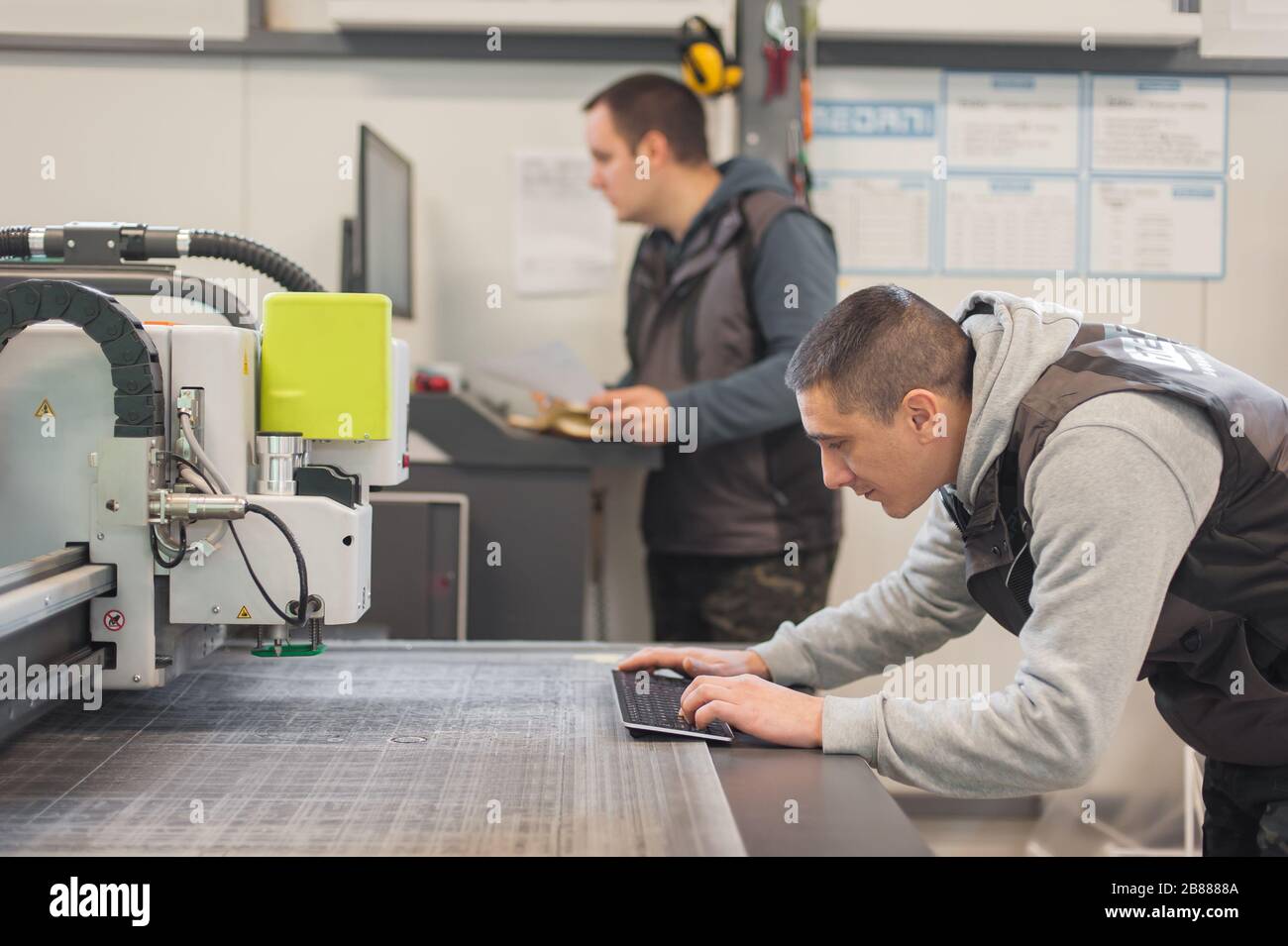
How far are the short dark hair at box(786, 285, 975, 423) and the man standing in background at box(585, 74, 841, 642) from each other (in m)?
0.92

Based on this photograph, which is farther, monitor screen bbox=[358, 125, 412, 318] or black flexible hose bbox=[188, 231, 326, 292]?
monitor screen bbox=[358, 125, 412, 318]

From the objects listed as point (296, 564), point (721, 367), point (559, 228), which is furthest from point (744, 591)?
point (296, 564)

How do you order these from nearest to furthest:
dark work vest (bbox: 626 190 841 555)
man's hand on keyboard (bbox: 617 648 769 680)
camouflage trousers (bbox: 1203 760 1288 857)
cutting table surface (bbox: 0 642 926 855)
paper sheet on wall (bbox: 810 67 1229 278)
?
cutting table surface (bbox: 0 642 926 855) < camouflage trousers (bbox: 1203 760 1288 857) < man's hand on keyboard (bbox: 617 648 769 680) < dark work vest (bbox: 626 190 841 555) < paper sheet on wall (bbox: 810 67 1229 278)

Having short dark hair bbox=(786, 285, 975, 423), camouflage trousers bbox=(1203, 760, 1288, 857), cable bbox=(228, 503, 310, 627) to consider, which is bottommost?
camouflage trousers bbox=(1203, 760, 1288, 857)

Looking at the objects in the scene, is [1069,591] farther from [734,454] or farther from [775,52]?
[775,52]

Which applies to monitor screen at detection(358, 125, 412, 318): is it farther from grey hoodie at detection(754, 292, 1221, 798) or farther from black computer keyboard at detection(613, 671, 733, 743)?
grey hoodie at detection(754, 292, 1221, 798)

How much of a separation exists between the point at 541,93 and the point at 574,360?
100 centimetres

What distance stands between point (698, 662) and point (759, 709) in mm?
236

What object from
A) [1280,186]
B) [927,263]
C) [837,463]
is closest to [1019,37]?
[927,263]

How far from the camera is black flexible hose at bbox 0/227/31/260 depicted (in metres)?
1.26

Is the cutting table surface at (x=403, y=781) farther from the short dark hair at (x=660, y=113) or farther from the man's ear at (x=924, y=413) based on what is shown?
the short dark hair at (x=660, y=113)

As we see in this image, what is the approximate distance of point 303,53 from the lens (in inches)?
108

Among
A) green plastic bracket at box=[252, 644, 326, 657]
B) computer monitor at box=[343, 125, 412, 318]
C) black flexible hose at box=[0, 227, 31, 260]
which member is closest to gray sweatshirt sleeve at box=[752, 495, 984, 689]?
green plastic bracket at box=[252, 644, 326, 657]

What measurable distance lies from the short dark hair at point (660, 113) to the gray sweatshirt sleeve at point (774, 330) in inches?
12.5
